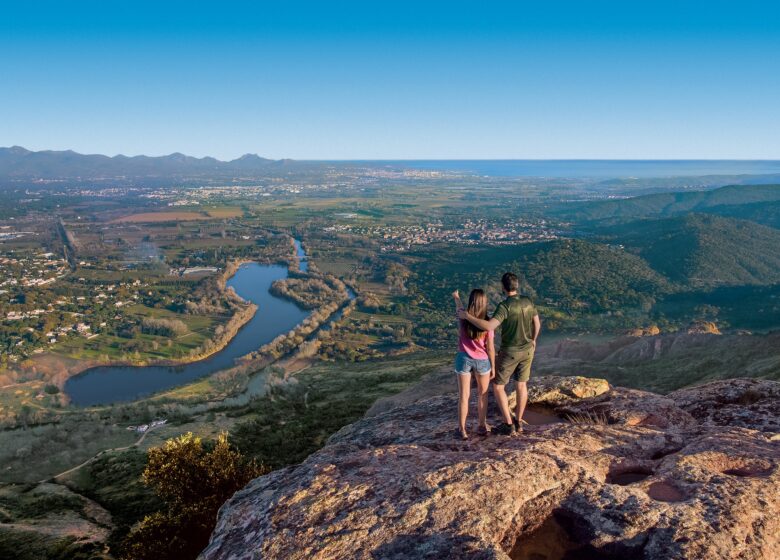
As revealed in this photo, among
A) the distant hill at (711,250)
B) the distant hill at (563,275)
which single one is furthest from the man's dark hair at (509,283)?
the distant hill at (711,250)

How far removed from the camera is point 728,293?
104 m

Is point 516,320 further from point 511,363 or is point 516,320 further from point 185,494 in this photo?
point 185,494

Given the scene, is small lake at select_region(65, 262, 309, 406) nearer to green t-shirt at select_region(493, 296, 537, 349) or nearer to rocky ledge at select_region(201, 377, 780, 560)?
rocky ledge at select_region(201, 377, 780, 560)

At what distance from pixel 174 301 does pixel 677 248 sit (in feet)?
503

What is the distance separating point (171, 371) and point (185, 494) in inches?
3160

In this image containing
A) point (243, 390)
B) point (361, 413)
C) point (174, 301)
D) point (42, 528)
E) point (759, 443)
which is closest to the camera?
point (759, 443)

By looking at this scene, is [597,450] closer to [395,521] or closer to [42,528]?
[395,521]

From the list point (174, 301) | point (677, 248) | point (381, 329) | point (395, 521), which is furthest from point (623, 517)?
point (677, 248)

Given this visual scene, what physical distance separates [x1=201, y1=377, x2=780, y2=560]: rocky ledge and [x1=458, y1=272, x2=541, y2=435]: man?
770 mm

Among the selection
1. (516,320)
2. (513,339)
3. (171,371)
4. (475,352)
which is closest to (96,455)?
(475,352)

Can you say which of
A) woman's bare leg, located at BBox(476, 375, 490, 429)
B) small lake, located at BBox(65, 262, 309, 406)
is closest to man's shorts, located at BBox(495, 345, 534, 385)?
woman's bare leg, located at BBox(476, 375, 490, 429)

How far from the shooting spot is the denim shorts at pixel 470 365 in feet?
34.7

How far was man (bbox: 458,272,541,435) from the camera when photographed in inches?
407

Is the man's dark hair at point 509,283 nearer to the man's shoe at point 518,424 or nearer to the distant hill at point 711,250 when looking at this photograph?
the man's shoe at point 518,424
